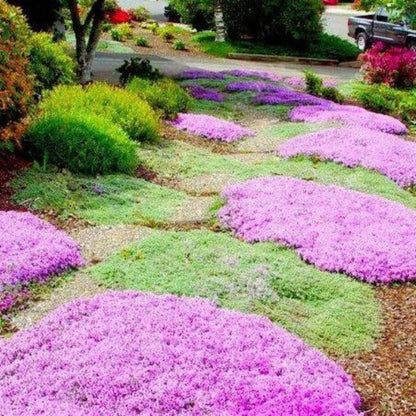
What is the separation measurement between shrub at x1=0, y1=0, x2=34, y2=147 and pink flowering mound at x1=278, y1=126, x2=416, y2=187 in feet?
16.6

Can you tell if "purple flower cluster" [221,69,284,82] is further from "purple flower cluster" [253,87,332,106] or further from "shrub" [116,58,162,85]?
"shrub" [116,58,162,85]

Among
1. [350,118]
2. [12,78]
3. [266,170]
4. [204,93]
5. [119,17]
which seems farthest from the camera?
[119,17]

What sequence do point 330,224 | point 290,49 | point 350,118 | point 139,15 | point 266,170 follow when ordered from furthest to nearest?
point 139,15
point 290,49
point 350,118
point 266,170
point 330,224

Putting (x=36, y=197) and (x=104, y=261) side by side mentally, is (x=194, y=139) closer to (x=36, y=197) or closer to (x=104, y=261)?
(x=36, y=197)

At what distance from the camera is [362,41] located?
114 ft

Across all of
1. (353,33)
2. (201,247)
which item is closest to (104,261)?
(201,247)

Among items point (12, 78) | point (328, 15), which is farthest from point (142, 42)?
point (328, 15)

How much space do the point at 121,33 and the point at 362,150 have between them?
76.4ft

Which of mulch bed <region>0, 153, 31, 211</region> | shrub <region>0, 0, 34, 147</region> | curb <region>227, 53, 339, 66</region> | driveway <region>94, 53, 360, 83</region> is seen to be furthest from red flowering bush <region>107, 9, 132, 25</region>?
mulch bed <region>0, 153, 31, 211</region>

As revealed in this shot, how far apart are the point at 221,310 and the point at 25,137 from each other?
5.57m

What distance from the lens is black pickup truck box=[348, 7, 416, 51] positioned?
3162 cm

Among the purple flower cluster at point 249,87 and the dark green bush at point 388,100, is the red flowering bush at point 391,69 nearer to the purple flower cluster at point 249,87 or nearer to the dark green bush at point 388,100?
the dark green bush at point 388,100

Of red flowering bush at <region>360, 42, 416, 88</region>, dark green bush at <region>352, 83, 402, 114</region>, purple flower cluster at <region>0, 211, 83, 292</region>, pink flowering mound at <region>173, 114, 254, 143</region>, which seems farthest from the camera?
red flowering bush at <region>360, 42, 416, 88</region>

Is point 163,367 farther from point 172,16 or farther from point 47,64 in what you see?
point 172,16
